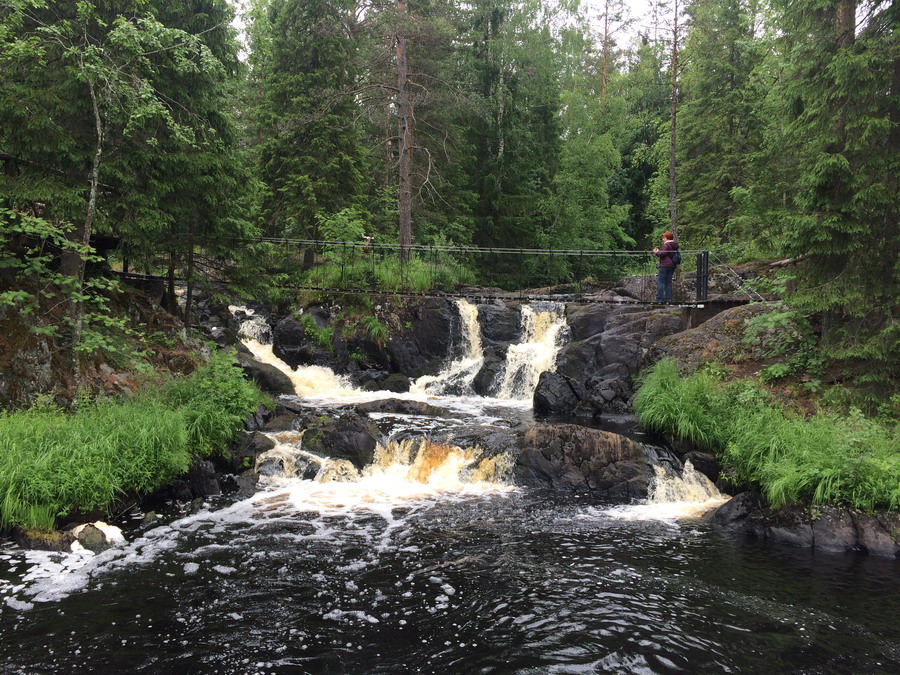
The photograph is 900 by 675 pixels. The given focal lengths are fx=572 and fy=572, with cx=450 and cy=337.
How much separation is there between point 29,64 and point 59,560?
7.63 meters

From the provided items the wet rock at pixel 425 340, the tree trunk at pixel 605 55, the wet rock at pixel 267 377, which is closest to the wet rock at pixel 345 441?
the wet rock at pixel 267 377

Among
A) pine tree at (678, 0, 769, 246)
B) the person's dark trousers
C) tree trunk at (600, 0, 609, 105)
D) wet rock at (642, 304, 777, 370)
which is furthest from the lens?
tree trunk at (600, 0, 609, 105)

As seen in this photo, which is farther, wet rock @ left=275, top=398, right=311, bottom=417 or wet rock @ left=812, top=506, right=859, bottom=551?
wet rock @ left=275, top=398, right=311, bottom=417

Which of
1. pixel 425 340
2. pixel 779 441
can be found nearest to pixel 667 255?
pixel 779 441

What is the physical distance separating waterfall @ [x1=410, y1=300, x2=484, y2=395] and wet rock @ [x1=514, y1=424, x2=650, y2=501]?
19.7 feet

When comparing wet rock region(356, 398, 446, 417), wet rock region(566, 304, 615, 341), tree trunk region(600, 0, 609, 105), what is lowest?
wet rock region(356, 398, 446, 417)

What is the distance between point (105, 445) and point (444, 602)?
16.4 ft

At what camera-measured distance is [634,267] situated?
2688cm

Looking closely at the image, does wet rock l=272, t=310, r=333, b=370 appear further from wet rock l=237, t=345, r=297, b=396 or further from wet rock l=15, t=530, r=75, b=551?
wet rock l=15, t=530, r=75, b=551

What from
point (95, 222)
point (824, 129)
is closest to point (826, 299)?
point (824, 129)

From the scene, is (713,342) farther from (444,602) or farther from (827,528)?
(444,602)

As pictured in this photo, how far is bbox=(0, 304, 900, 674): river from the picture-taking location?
4789 mm

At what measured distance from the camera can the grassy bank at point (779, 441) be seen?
24.1 feet

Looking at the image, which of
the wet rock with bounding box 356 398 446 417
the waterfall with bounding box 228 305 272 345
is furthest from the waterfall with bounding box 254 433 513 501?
the waterfall with bounding box 228 305 272 345
